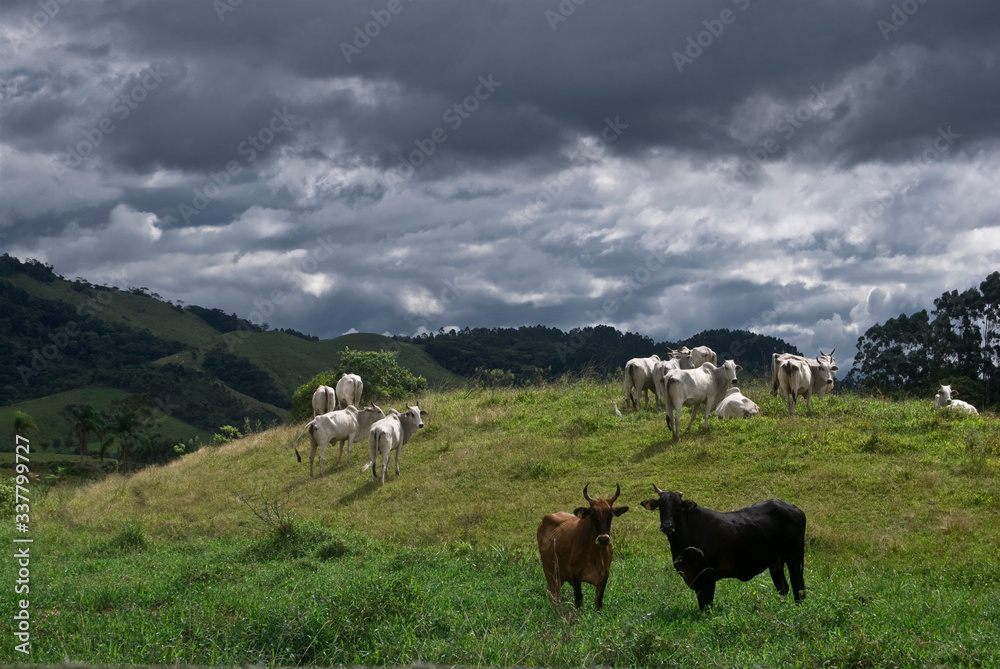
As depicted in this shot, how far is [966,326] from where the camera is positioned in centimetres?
4712

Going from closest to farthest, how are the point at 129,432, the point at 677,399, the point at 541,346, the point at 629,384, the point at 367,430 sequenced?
1. the point at 677,399
2. the point at 629,384
3. the point at 367,430
4. the point at 129,432
5. the point at 541,346

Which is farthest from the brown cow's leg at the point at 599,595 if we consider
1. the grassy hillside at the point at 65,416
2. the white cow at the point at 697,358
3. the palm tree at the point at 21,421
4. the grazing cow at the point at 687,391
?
the grassy hillside at the point at 65,416

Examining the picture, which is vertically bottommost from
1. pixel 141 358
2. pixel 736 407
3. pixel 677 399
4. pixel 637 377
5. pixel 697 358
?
pixel 736 407

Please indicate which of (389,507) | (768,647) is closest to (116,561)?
(389,507)

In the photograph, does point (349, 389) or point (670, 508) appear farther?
point (349, 389)

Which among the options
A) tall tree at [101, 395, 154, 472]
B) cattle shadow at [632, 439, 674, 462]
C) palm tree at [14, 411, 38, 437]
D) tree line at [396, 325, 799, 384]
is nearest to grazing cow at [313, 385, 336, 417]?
palm tree at [14, 411, 38, 437]

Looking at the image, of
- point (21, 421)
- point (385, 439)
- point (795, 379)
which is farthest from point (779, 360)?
point (21, 421)

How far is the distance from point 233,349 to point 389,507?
12938 cm

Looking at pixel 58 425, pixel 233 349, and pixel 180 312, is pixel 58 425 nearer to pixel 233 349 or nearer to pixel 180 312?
pixel 233 349

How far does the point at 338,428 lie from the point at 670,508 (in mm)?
14091

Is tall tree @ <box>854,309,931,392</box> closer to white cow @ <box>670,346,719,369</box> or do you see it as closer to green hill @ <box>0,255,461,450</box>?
white cow @ <box>670,346,719,369</box>

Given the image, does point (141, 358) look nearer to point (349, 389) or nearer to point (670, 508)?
point (349, 389)

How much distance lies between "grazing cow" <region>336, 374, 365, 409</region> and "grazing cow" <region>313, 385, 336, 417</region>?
2.57ft

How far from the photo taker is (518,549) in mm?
12141
